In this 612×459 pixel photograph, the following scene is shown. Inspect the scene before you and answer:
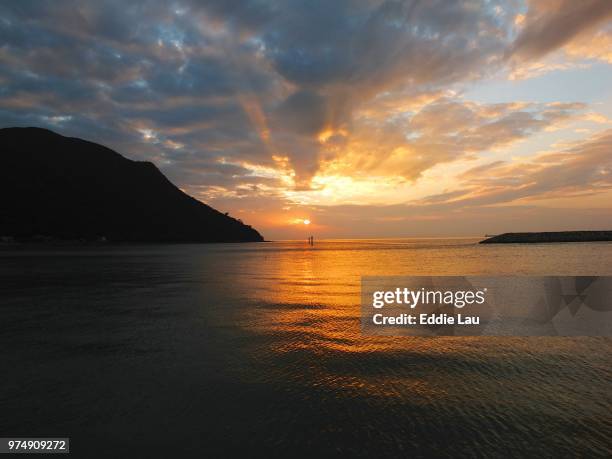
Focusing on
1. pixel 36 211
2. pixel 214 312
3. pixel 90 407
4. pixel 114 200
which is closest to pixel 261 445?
pixel 90 407

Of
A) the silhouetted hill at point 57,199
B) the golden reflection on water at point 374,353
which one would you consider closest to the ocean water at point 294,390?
the golden reflection on water at point 374,353

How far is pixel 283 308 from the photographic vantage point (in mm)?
22484

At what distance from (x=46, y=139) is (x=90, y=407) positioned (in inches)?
9789

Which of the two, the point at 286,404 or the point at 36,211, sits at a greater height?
the point at 36,211

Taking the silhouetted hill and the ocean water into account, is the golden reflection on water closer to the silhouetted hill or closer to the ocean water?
the ocean water

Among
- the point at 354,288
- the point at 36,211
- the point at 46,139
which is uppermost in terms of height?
the point at 46,139

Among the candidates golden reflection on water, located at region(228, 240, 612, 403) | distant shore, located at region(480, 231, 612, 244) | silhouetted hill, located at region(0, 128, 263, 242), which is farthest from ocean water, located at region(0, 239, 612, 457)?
distant shore, located at region(480, 231, 612, 244)

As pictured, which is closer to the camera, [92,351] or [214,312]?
[92,351]

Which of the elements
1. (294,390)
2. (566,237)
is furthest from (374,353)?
(566,237)

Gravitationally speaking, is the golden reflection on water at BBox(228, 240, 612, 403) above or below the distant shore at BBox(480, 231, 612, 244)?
below

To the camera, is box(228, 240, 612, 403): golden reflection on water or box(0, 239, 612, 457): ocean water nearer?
box(0, 239, 612, 457): ocean water

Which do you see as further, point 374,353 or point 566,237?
point 566,237

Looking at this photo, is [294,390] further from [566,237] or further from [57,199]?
[57,199]

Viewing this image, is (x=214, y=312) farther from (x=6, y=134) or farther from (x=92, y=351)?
(x=6, y=134)
